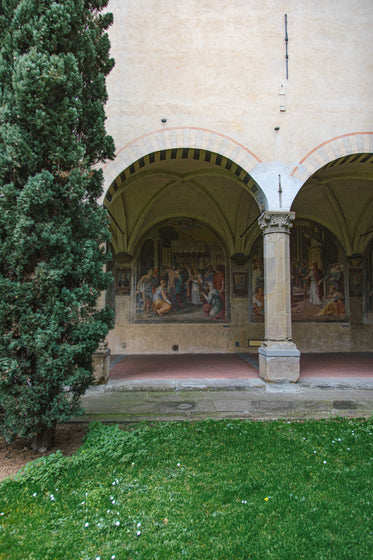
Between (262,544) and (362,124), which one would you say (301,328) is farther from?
Answer: (262,544)

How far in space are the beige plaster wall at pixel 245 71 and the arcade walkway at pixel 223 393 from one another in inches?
186

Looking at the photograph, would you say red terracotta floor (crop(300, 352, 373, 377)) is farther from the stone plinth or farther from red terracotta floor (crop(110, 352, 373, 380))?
the stone plinth

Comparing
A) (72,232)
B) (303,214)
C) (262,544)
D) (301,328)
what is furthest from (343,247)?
(262,544)

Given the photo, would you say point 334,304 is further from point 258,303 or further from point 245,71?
point 245,71

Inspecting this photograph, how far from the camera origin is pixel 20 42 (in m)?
3.83

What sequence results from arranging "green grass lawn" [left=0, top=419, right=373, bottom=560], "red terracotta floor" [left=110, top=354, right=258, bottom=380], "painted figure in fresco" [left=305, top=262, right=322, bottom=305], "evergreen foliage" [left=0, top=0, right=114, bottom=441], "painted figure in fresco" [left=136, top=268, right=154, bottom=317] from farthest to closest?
1. "painted figure in fresco" [left=305, top=262, right=322, bottom=305]
2. "painted figure in fresco" [left=136, top=268, right=154, bottom=317]
3. "red terracotta floor" [left=110, top=354, right=258, bottom=380]
4. "evergreen foliage" [left=0, top=0, right=114, bottom=441]
5. "green grass lawn" [left=0, top=419, right=373, bottom=560]

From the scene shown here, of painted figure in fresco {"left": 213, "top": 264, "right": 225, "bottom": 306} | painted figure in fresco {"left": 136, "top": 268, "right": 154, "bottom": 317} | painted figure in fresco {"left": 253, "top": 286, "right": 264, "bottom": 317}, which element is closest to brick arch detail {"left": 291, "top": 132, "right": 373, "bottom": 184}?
painted figure in fresco {"left": 213, "top": 264, "right": 225, "bottom": 306}

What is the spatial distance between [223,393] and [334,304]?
738 cm

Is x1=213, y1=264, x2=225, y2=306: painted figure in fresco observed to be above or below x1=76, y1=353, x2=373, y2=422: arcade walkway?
above

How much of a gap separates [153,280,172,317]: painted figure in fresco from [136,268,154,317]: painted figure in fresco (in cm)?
17

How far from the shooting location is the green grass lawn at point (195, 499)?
98.7 inches

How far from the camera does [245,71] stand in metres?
7.74

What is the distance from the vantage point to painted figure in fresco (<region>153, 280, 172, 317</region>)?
12047 millimetres

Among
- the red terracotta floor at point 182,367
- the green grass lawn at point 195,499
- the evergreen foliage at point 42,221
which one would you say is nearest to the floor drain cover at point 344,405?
the green grass lawn at point 195,499
